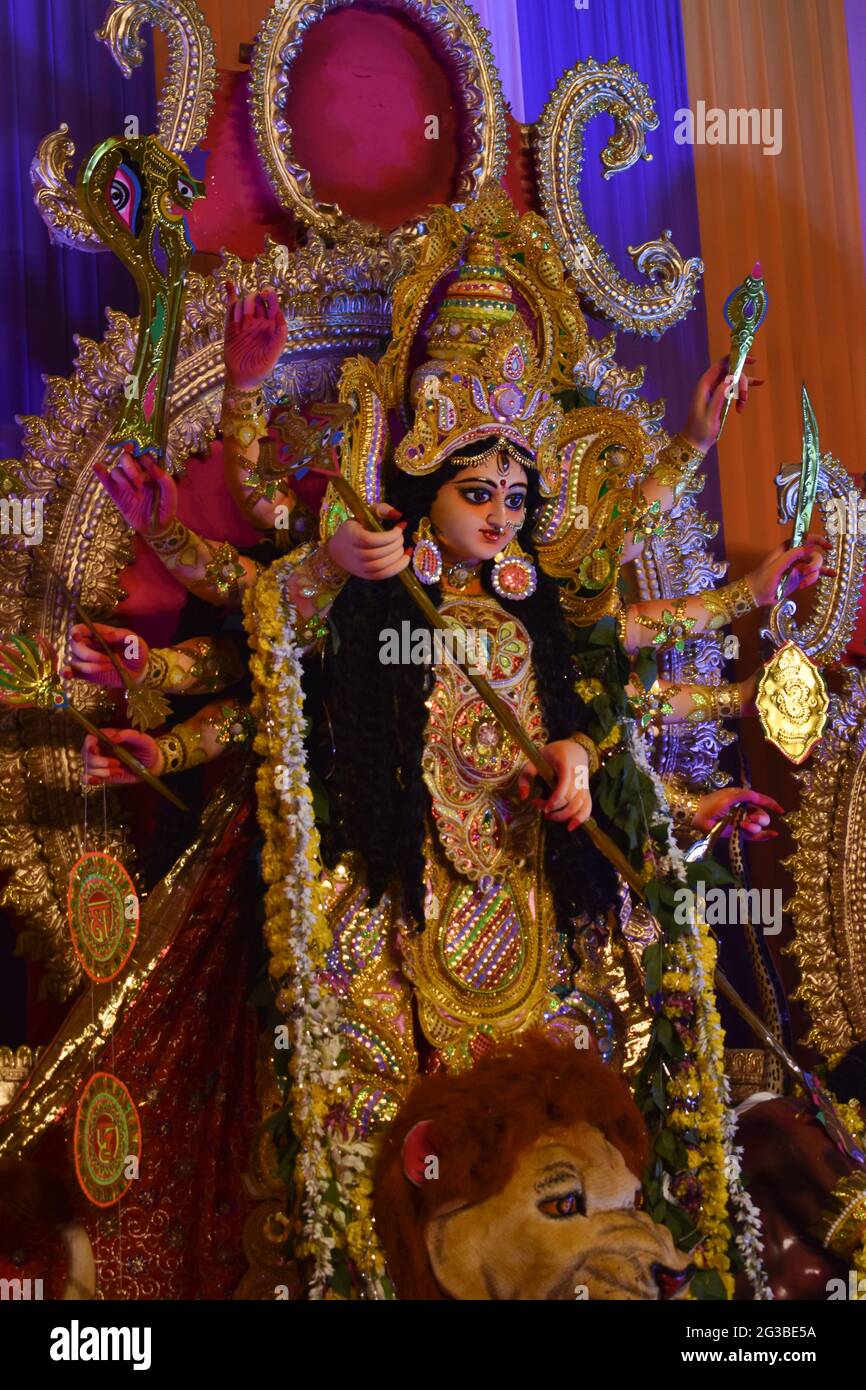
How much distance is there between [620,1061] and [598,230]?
2.11m

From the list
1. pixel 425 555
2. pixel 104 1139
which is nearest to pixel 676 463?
pixel 425 555

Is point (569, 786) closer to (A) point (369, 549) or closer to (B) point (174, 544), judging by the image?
(A) point (369, 549)

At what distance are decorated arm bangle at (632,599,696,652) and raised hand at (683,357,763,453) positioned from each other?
402 millimetres

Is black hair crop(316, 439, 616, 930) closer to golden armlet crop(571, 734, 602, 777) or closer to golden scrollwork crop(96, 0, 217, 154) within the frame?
golden armlet crop(571, 734, 602, 777)

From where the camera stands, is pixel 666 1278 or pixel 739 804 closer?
pixel 666 1278

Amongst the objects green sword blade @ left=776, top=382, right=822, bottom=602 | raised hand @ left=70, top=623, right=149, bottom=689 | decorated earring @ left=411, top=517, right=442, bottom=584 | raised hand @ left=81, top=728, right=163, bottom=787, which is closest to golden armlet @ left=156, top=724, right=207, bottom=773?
raised hand @ left=81, top=728, right=163, bottom=787

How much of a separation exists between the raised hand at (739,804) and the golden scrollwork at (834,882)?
28 cm

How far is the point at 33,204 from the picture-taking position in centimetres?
411

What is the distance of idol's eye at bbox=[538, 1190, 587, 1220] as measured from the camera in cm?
302

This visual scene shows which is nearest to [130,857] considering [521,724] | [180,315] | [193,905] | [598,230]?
[193,905]

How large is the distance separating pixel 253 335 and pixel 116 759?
0.89 metres

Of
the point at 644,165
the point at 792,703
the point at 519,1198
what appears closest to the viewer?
the point at 519,1198

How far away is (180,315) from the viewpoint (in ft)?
12.2

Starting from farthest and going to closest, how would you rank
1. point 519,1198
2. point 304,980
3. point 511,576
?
point 511,576 → point 304,980 → point 519,1198
